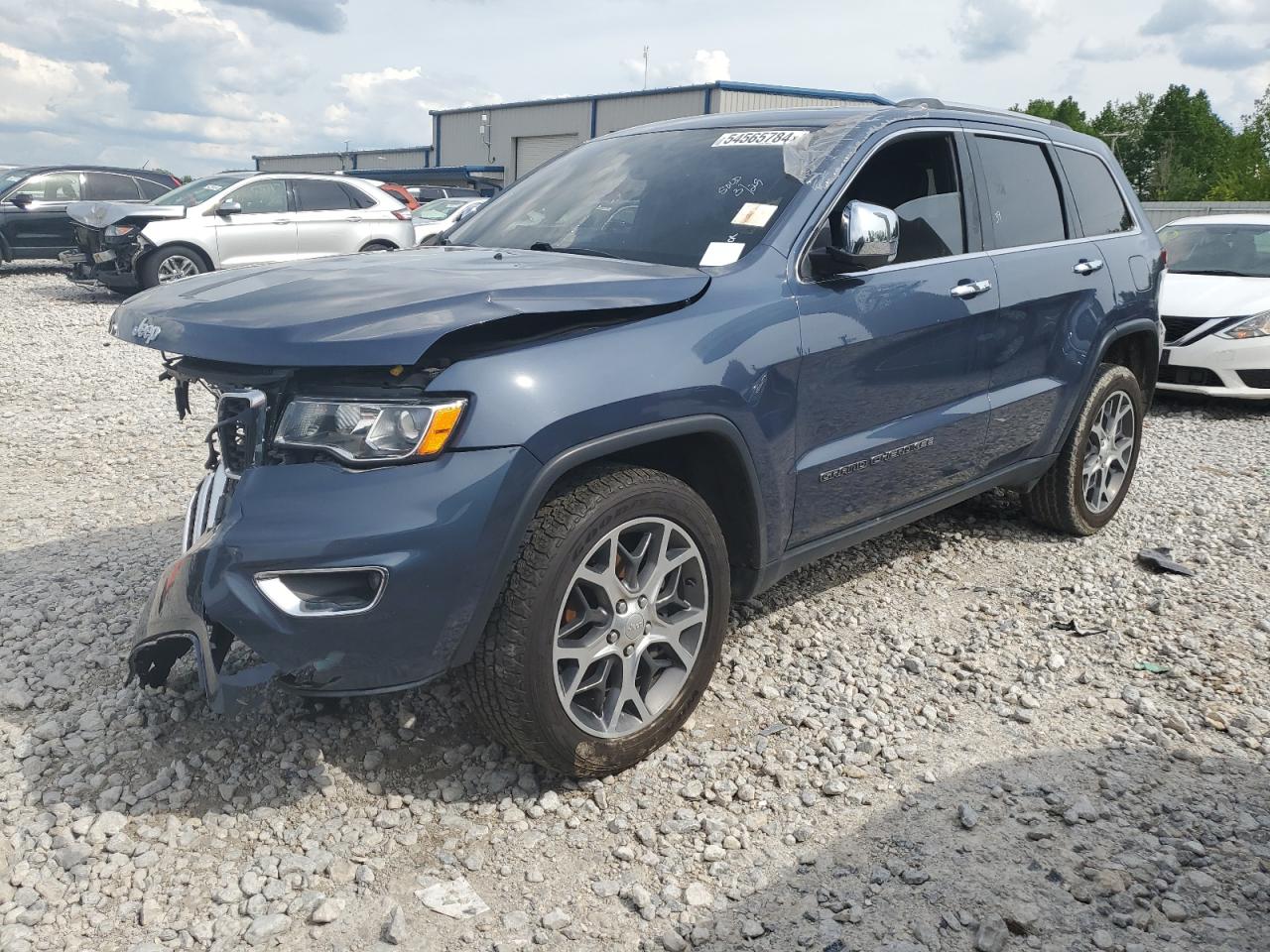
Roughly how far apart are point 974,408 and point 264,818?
9.31ft

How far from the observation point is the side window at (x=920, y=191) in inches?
141

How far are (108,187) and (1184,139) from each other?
90043mm

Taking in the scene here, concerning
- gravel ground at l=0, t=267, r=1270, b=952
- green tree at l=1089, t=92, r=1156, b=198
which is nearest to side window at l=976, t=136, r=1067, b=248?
gravel ground at l=0, t=267, r=1270, b=952

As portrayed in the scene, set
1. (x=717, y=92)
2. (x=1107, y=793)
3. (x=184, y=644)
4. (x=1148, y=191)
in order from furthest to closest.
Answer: (x=1148, y=191)
(x=717, y=92)
(x=1107, y=793)
(x=184, y=644)

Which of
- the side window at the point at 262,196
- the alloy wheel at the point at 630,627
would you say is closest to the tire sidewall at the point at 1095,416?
the alloy wheel at the point at 630,627

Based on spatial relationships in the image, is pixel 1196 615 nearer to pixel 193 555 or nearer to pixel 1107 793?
pixel 1107 793

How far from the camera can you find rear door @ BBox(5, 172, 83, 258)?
15195 millimetres

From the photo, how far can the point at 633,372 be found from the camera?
8.70 feet

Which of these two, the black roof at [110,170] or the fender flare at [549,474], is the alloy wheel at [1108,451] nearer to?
the fender flare at [549,474]

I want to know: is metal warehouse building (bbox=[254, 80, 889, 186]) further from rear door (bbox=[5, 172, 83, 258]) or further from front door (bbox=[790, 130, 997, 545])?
front door (bbox=[790, 130, 997, 545])

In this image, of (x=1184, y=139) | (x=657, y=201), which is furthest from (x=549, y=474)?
(x=1184, y=139)

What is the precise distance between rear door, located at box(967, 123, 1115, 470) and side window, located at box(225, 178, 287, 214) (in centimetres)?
1053

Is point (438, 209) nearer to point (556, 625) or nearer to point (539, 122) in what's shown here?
point (556, 625)

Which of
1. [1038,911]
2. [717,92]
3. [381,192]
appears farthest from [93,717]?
[717,92]
